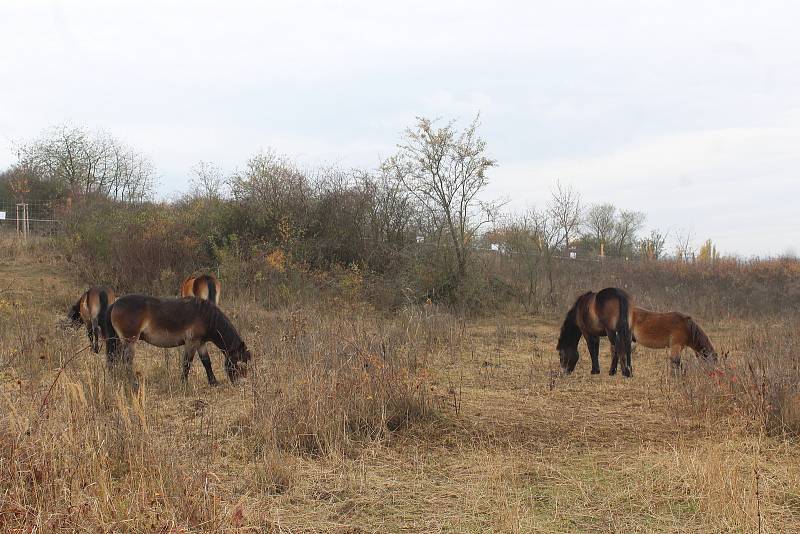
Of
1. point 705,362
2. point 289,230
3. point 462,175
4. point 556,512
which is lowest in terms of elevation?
point 556,512

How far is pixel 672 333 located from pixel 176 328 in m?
6.71

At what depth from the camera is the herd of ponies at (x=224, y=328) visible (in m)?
8.60

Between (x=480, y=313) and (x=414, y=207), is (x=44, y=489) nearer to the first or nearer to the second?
(x=480, y=313)

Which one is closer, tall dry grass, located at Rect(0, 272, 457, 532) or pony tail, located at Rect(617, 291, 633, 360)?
tall dry grass, located at Rect(0, 272, 457, 532)

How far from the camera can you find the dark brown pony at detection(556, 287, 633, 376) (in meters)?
9.89

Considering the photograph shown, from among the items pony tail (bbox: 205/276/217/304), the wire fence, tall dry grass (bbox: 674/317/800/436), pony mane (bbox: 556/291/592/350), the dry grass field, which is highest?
the wire fence

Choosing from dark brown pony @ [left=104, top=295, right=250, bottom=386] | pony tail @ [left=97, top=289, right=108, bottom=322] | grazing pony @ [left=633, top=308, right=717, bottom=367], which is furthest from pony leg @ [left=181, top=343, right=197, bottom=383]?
grazing pony @ [left=633, top=308, right=717, bottom=367]

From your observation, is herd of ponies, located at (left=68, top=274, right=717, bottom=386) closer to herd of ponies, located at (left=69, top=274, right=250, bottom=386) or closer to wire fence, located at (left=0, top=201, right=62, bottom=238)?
herd of ponies, located at (left=69, top=274, right=250, bottom=386)

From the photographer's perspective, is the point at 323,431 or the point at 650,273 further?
the point at 650,273

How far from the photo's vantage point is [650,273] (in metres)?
27.7

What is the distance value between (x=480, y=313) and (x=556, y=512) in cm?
1519

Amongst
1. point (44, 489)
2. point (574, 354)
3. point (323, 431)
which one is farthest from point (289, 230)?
point (44, 489)

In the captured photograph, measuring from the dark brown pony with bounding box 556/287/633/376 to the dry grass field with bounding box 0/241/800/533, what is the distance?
780 mm

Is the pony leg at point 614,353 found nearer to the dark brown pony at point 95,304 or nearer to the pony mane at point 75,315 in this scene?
the dark brown pony at point 95,304
